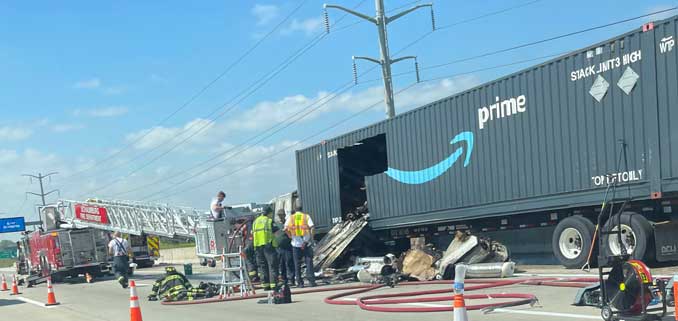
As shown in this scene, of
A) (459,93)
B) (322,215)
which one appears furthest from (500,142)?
(322,215)

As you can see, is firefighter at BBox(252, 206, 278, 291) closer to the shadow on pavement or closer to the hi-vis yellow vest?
the hi-vis yellow vest

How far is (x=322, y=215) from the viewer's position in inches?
797

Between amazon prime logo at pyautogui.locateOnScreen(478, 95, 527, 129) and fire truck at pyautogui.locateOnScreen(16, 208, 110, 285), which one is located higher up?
amazon prime logo at pyautogui.locateOnScreen(478, 95, 527, 129)

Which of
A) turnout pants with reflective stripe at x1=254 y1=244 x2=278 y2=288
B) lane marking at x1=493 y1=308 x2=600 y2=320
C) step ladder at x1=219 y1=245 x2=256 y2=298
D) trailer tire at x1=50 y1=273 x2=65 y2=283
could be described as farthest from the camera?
trailer tire at x1=50 y1=273 x2=65 y2=283

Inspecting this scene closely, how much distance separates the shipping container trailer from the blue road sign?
41.9 metres

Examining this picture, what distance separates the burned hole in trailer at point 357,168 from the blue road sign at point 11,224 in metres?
40.1

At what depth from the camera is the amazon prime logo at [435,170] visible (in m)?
14.9

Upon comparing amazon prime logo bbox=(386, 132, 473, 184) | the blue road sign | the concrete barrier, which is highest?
amazon prime logo bbox=(386, 132, 473, 184)

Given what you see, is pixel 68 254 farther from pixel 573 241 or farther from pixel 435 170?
pixel 573 241

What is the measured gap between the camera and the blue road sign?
52.0 meters

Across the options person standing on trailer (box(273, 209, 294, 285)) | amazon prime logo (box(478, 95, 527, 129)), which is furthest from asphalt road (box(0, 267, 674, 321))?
amazon prime logo (box(478, 95, 527, 129))

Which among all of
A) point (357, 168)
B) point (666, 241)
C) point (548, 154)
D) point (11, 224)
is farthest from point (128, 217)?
point (11, 224)

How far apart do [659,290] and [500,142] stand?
762 cm

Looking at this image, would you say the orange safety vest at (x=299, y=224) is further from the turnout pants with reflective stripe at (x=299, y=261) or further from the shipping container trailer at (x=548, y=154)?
the shipping container trailer at (x=548, y=154)
